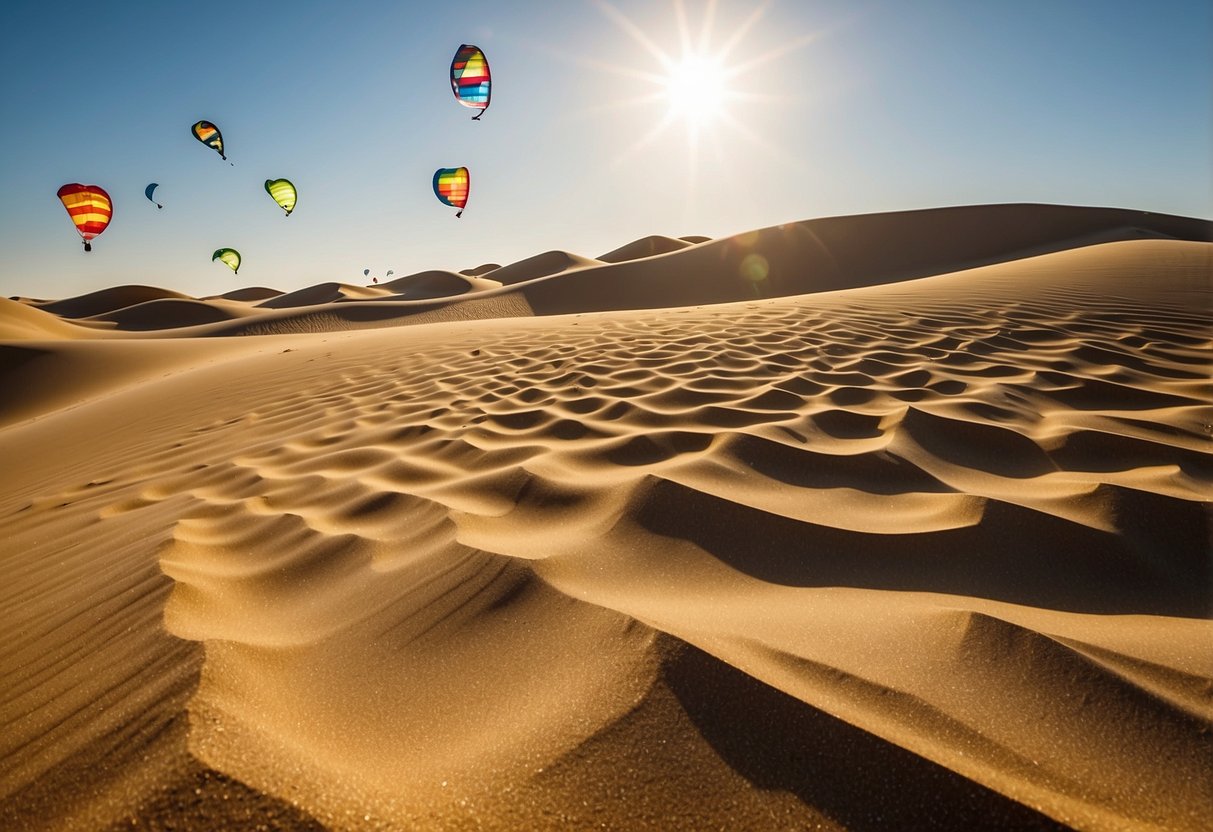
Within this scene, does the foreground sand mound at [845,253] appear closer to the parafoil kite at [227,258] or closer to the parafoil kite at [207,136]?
the parafoil kite at [207,136]

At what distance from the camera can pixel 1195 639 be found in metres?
0.91

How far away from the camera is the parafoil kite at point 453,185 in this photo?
18156mm

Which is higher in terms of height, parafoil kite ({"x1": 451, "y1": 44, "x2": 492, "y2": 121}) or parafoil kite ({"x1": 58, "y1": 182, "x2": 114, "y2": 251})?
parafoil kite ({"x1": 451, "y1": 44, "x2": 492, "y2": 121})

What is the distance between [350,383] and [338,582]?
10.3 ft

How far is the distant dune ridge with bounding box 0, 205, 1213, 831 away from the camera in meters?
0.65

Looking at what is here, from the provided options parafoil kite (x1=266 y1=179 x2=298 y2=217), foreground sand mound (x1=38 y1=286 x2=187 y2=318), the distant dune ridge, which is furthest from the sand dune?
the distant dune ridge

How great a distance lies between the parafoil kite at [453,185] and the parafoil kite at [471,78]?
269 centimetres

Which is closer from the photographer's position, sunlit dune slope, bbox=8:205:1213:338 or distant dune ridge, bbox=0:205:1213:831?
distant dune ridge, bbox=0:205:1213:831

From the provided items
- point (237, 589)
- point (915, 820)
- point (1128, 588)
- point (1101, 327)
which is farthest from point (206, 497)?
point (1101, 327)

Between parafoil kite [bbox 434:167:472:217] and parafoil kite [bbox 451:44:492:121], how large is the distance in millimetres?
2695

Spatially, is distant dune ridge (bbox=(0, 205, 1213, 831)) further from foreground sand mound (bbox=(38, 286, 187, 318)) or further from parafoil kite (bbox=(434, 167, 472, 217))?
foreground sand mound (bbox=(38, 286, 187, 318))

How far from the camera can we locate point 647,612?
0.99 meters

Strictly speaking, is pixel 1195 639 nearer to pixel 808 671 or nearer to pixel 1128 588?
pixel 1128 588

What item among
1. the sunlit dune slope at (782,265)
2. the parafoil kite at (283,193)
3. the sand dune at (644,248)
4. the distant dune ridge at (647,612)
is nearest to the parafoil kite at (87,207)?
the sunlit dune slope at (782,265)
